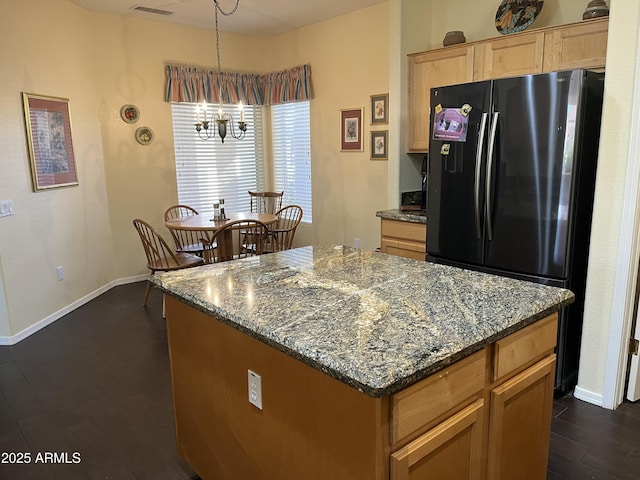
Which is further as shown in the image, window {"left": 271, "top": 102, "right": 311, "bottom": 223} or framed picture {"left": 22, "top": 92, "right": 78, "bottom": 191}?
window {"left": 271, "top": 102, "right": 311, "bottom": 223}

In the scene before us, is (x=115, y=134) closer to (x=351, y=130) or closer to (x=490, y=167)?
(x=351, y=130)

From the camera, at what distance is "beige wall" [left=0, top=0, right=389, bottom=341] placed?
145 inches

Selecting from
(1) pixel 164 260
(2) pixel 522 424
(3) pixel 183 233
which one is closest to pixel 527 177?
(2) pixel 522 424

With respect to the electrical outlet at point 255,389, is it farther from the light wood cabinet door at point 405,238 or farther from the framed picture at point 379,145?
the framed picture at point 379,145

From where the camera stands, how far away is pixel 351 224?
5145mm

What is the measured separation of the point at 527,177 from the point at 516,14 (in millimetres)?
1478

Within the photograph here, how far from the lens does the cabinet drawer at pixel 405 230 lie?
3.52 metres

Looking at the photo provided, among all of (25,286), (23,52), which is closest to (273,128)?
(23,52)

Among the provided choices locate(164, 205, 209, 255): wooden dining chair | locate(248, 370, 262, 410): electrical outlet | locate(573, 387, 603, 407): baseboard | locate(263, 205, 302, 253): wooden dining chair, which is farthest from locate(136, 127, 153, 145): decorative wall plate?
locate(573, 387, 603, 407): baseboard

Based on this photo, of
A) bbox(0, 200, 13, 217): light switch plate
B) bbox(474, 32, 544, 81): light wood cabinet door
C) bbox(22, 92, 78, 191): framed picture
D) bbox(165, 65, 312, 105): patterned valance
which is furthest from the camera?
bbox(165, 65, 312, 105): patterned valance

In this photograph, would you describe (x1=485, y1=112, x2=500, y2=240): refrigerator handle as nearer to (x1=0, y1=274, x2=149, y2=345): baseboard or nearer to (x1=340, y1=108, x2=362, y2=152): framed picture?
(x1=340, y1=108, x2=362, y2=152): framed picture

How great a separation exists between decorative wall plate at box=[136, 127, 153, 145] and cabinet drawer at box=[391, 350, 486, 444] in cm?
463

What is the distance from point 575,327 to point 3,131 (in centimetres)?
420

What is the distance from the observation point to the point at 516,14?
11.0ft
